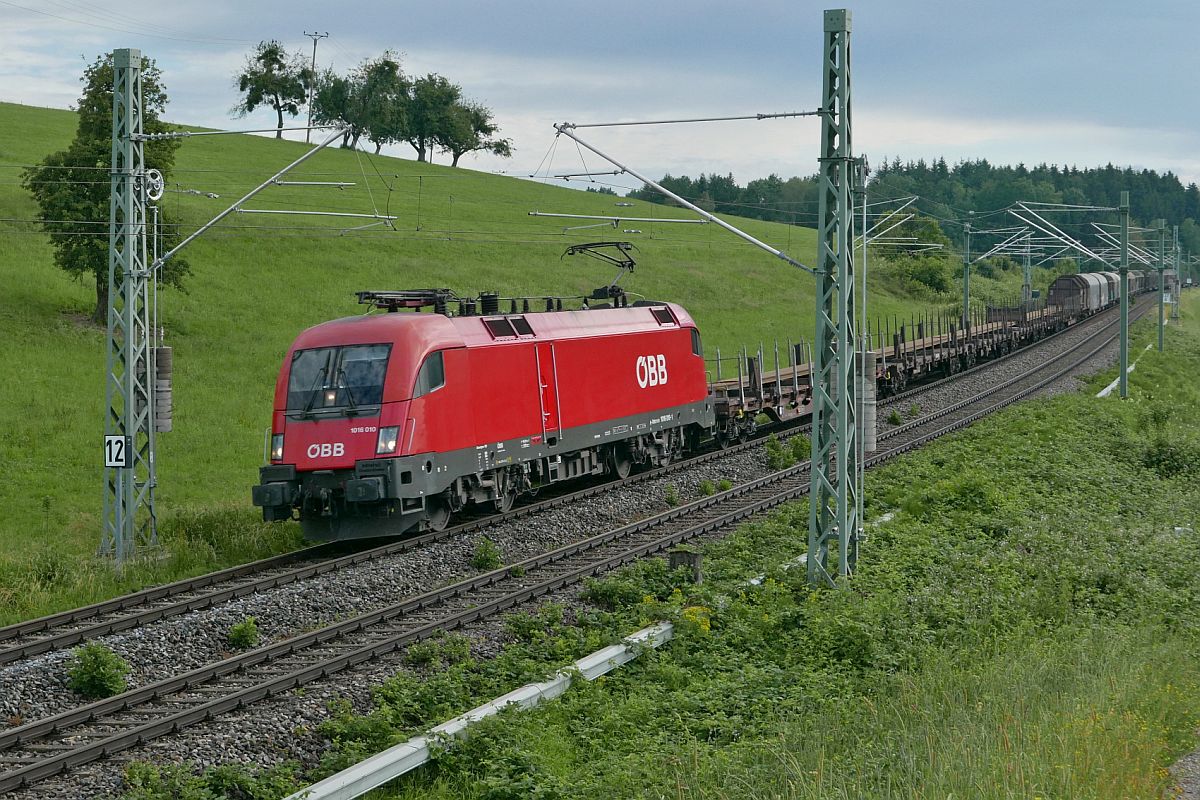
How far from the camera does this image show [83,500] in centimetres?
2605

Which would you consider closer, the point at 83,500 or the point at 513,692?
the point at 513,692

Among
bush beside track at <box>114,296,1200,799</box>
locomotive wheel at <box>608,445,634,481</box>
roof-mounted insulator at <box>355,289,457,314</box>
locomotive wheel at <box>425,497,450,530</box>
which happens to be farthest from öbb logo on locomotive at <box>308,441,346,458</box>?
locomotive wheel at <box>608,445,634,481</box>

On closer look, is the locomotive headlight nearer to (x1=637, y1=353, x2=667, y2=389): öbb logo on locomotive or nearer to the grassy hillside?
the grassy hillside

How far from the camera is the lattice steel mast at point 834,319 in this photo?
48.0ft

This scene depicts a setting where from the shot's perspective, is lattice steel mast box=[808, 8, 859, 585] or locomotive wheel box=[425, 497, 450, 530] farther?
locomotive wheel box=[425, 497, 450, 530]

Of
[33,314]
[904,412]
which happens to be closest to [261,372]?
[33,314]

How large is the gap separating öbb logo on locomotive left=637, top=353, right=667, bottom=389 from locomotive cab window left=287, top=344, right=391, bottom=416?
8548mm

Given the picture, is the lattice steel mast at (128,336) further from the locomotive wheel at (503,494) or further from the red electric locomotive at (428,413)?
the locomotive wheel at (503,494)

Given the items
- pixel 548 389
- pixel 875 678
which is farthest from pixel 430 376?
pixel 875 678

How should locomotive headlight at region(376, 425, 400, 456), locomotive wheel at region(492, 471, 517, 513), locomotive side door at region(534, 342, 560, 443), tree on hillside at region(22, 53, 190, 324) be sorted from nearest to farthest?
locomotive headlight at region(376, 425, 400, 456)
locomotive wheel at region(492, 471, 517, 513)
locomotive side door at region(534, 342, 560, 443)
tree on hillside at region(22, 53, 190, 324)

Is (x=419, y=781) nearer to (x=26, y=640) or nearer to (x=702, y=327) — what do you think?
(x=26, y=640)

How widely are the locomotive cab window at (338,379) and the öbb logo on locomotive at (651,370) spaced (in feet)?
28.0

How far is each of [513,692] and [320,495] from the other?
26.2 feet

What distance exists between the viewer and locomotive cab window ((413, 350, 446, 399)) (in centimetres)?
1886
